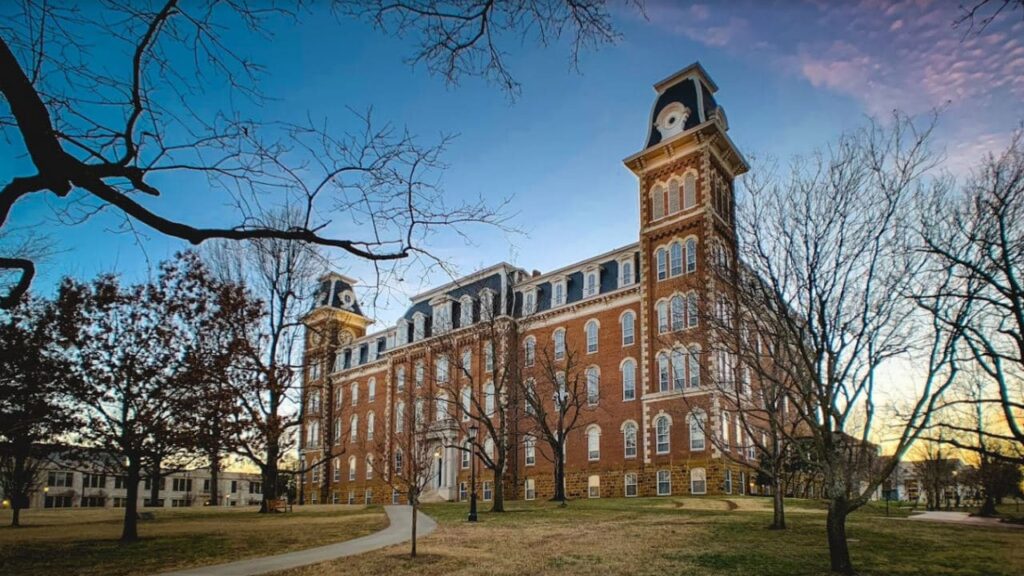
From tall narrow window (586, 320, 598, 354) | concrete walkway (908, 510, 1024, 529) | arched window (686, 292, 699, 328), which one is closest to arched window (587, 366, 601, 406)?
tall narrow window (586, 320, 598, 354)

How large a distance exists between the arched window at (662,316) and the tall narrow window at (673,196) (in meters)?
5.75

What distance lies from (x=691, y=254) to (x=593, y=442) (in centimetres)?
1346

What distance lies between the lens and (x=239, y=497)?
109500 millimetres

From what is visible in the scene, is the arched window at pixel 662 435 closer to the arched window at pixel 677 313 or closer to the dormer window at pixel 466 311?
the arched window at pixel 677 313

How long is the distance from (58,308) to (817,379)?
69.9ft

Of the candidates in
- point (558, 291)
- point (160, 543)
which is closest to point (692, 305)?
point (160, 543)

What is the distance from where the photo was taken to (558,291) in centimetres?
4809

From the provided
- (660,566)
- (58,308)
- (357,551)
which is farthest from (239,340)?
(660,566)

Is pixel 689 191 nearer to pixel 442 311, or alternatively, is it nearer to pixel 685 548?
pixel 442 311

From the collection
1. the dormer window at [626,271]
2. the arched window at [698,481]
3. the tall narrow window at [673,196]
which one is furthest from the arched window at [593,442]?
the tall narrow window at [673,196]

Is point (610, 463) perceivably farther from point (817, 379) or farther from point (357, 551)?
A: point (817, 379)

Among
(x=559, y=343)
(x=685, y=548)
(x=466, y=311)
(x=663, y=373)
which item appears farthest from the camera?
(x=466, y=311)

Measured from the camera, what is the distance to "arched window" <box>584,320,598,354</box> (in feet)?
147

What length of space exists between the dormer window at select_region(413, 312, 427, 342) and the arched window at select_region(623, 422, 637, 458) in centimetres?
2208
